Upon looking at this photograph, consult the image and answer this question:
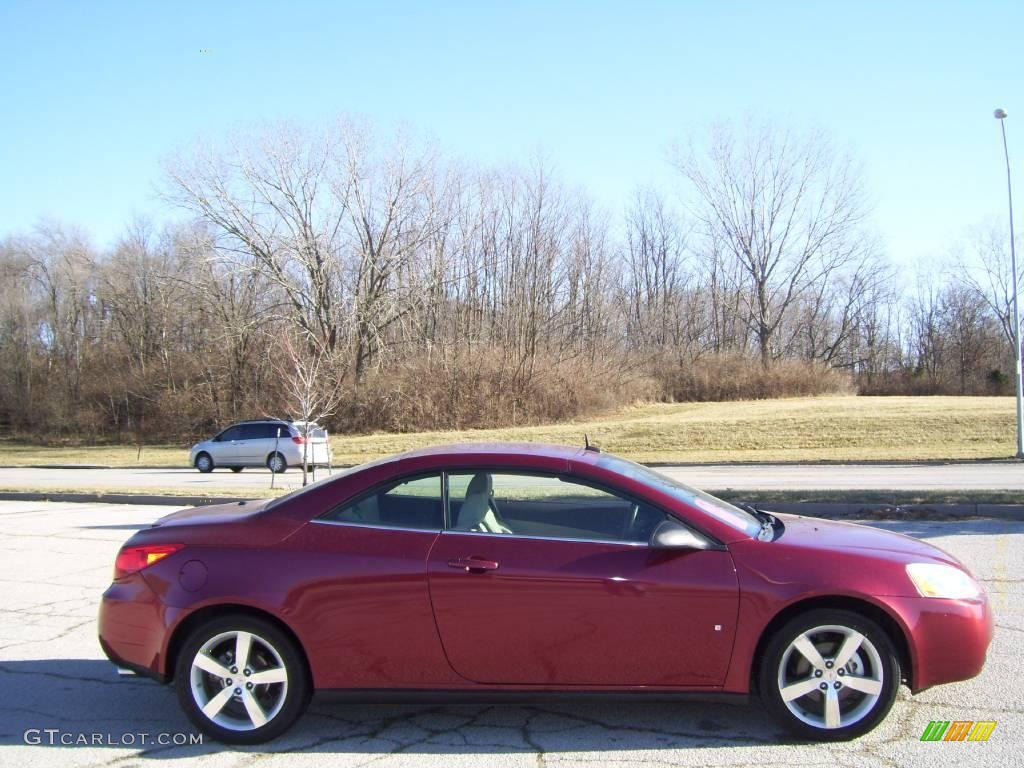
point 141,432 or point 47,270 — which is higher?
point 47,270

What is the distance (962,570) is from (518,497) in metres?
2.34

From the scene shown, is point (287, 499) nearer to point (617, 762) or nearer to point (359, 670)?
point (359, 670)

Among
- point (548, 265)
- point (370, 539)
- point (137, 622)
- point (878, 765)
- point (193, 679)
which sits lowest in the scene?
point (878, 765)

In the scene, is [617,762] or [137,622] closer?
[617,762]

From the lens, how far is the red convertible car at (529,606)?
4035mm

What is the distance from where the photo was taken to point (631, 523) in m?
4.30

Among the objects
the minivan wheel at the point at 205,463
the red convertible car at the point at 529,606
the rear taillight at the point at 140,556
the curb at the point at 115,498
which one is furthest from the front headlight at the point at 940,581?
the minivan wheel at the point at 205,463

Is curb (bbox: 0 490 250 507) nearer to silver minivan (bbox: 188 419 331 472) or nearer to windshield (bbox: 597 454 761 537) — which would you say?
silver minivan (bbox: 188 419 331 472)

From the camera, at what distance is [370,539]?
4.27 m

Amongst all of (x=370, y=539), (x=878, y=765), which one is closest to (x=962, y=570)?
(x=878, y=765)

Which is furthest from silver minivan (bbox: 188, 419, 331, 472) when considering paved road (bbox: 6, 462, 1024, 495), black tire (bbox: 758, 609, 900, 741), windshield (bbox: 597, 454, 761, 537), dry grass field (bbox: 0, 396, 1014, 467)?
black tire (bbox: 758, 609, 900, 741)

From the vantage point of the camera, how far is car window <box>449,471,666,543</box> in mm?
4277

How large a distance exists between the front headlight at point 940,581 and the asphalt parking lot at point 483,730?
2.24 feet

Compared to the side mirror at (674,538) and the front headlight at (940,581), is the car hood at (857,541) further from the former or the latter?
the side mirror at (674,538)
